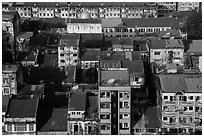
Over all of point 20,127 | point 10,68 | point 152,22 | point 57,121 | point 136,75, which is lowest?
point 20,127

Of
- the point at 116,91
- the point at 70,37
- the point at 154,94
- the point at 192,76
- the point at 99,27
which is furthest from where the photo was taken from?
the point at 99,27

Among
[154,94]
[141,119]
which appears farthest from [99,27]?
[141,119]

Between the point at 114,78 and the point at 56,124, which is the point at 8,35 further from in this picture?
the point at 114,78

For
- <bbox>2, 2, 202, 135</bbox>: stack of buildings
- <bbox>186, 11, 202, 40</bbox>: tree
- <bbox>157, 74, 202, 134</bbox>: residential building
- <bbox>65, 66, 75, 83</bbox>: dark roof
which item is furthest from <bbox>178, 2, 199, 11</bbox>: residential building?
<bbox>157, 74, 202, 134</bbox>: residential building

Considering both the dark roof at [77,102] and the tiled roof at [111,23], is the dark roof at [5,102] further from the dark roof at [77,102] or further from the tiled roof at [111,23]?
the tiled roof at [111,23]

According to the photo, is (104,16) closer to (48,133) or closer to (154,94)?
(154,94)

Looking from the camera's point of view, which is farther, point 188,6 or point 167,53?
point 188,6

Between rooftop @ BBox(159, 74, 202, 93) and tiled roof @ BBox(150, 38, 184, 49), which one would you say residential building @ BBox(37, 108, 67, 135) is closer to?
rooftop @ BBox(159, 74, 202, 93)

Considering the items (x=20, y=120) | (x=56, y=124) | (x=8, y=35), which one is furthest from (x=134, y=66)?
(x=8, y=35)
